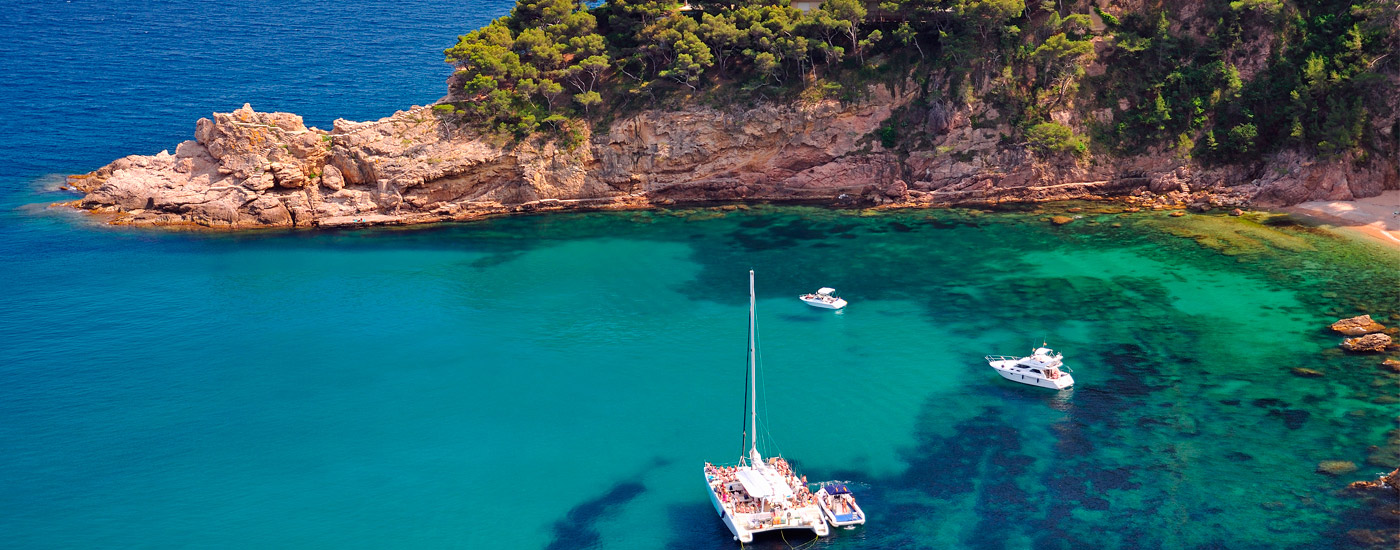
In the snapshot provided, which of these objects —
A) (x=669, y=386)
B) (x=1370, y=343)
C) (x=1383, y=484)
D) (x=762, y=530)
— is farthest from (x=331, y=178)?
(x=1383, y=484)

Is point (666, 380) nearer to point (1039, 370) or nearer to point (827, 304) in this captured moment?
point (827, 304)

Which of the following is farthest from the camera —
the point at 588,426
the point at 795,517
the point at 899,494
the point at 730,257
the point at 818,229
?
the point at 818,229

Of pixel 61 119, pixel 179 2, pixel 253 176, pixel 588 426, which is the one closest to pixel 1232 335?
pixel 588 426

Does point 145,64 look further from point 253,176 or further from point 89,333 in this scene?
point 89,333

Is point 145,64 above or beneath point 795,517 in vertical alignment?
above

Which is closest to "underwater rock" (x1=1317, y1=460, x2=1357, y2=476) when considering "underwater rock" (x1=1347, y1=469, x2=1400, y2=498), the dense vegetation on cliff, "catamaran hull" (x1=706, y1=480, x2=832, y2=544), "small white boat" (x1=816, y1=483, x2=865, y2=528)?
"underwater rock" (x1=1347, y1=469, x2=1400, y2=498)

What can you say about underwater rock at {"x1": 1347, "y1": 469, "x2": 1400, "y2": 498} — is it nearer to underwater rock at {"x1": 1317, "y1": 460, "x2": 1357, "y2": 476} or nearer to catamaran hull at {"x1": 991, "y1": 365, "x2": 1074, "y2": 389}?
underwater rock at {"x1": 1317, "y1": 460, "x2": 1357, "y2": 476}

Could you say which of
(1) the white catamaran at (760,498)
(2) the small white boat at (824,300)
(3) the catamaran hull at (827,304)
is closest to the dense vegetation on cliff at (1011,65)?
(2) the small white boat at (824,300)
